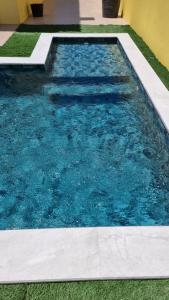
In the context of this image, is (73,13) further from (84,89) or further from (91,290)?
(91,290)

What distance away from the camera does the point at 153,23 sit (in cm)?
898

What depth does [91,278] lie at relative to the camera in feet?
8.95

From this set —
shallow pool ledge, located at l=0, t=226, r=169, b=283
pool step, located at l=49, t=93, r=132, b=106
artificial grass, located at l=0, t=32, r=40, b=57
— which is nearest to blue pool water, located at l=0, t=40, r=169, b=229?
pool step, located at l=49, t=93, r=132, b=106

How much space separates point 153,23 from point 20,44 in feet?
12.8

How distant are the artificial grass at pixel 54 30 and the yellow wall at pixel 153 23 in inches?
7.0

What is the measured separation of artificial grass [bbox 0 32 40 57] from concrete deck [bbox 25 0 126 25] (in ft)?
8.13

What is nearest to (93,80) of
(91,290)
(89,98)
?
(89,98)

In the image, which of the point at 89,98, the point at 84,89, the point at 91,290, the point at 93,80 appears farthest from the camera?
the point at 93,80

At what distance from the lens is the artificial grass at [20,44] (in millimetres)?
8609

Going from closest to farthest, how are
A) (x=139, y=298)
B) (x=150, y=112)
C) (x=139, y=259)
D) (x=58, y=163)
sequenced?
(x=139, y=298) → (x=139, y=259) → (x=58, y=163) → (x=150, y=112)

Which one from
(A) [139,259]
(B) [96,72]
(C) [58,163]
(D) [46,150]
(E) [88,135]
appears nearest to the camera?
(A) [139,259]

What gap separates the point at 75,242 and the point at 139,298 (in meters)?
0.78

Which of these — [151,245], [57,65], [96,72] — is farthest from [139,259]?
[57,65]

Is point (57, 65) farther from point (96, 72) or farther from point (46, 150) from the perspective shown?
point (46, 150)
